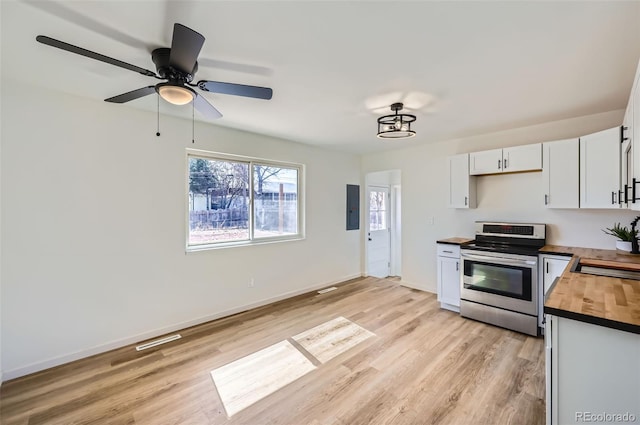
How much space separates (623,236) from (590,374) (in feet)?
7.87

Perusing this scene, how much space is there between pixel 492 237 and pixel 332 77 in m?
3.13

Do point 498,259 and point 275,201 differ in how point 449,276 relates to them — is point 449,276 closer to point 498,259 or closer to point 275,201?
point 498,259

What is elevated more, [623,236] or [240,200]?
[240,200]

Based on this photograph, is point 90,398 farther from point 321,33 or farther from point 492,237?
point 492,237

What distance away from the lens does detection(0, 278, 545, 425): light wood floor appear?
195 centimetres

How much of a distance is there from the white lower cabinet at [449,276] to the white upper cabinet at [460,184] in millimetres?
678

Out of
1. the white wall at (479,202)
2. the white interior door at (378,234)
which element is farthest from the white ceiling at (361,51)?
the white interior door at (378,234)

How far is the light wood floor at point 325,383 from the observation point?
1.95 meters

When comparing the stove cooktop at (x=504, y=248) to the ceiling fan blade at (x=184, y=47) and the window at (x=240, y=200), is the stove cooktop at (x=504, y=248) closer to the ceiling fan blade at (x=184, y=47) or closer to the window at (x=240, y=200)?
the window at (x=240, y=200)

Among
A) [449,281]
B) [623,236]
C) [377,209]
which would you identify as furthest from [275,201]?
[623,236]

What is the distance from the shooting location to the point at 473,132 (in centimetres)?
387

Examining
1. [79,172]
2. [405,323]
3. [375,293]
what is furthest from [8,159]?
[375,293]

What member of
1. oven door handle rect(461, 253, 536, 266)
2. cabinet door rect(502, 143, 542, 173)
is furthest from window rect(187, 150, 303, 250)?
cabinet door rect(502, 143, 542, 173)

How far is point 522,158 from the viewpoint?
343cm
